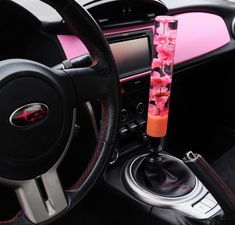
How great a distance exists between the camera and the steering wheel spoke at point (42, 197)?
795 mm

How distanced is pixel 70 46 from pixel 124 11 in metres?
0.28

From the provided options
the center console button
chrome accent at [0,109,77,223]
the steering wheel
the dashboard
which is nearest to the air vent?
the dashboard

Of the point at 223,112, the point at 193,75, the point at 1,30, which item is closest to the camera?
the point at 1,30

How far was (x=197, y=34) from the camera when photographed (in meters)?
1.65

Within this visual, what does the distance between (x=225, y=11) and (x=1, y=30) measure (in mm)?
1239

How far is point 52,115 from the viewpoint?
789mm

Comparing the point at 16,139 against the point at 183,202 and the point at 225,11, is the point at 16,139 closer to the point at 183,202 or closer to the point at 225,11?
the point at 183,202

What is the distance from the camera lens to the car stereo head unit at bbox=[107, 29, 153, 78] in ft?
4.02

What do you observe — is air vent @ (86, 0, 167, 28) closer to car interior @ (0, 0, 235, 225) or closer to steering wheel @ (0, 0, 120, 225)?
car interior @ (0, 0, 235, 225)

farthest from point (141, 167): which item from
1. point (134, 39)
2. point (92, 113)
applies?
point (134, 39)

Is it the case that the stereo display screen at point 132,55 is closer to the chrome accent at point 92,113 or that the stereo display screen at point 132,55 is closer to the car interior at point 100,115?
the car interior at point 100,115

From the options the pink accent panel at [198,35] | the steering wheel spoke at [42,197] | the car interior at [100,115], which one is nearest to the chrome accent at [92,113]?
the car interior at [100,115]

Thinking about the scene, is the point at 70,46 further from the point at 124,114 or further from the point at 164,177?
the point at 164,177

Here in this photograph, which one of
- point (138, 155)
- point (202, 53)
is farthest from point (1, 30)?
point (202, 53)
